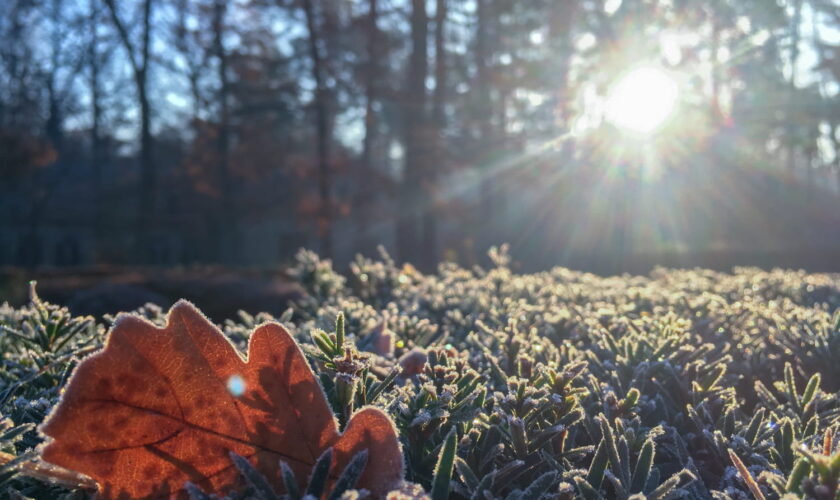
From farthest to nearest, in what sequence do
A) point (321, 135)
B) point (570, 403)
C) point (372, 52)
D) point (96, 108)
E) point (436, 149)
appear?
point (96, 108) < point (372, 52) < point (436, 149) < point (321, 135) < point (570, 403)

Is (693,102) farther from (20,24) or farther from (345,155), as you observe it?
(20,24)

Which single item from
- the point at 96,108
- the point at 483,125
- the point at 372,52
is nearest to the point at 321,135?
the point at 372,52

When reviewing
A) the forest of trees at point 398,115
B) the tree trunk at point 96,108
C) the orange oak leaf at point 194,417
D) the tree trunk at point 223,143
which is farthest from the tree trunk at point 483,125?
the orange oak leaf at point 194,417

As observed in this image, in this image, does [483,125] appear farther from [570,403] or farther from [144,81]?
[570,403]

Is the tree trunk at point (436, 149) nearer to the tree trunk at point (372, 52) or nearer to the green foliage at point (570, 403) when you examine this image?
the tree trunk at point (372, 52)

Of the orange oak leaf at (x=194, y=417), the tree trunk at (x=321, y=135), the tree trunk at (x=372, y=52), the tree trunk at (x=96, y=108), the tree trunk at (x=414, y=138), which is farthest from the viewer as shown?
the tree trunk at (x=96, y=108)

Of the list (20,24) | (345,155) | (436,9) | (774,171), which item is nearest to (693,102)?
(436,9)

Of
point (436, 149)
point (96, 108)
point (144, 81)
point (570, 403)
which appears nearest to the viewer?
point (570, 403)

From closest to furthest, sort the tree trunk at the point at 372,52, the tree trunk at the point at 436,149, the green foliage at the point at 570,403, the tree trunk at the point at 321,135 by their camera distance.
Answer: the green foliage at the point at 570,403
the tree trunk at the point at 321,135
the tree trunk at the point at 436,149
the tree trunk at the point at 372,52
